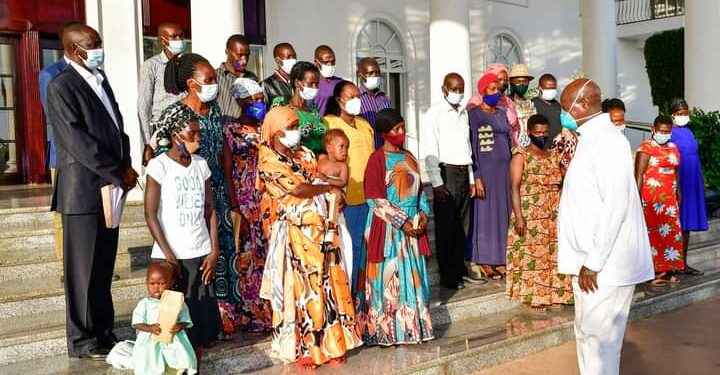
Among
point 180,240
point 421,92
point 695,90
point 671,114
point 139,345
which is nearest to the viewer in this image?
point 139,345

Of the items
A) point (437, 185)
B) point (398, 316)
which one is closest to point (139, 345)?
point (398, 316)

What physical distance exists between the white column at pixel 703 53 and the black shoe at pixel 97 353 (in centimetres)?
1037

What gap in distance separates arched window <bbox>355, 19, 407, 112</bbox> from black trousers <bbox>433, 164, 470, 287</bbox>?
21.8ft

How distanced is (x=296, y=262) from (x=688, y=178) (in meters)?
5.26

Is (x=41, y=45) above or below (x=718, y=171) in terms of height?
above

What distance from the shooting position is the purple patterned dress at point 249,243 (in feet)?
17.4

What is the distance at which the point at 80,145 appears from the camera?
14.5ft

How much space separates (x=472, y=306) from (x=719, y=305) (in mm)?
2876

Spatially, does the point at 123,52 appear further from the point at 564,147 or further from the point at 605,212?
the point at 605,212

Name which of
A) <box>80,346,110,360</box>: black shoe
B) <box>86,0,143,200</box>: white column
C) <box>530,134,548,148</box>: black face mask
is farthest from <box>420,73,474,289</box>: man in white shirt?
<box>86,0,143,200</box>: white column

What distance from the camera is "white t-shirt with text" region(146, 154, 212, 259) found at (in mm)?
4285

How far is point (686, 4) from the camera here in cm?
1241

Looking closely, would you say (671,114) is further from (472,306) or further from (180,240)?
(180,240)

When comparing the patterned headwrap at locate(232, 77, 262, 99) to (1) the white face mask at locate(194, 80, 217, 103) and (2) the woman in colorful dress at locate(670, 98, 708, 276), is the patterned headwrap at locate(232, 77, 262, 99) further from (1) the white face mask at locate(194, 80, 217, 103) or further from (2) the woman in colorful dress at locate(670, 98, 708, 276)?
(2) the woman in colorful dress at locate(670, 98, 708, 276)
